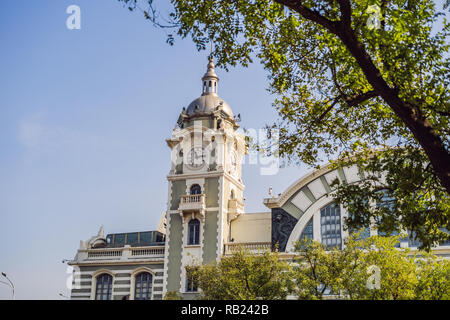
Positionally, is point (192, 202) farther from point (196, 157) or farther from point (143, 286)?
point (143, 286)

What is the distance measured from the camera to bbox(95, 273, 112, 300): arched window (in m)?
40.0

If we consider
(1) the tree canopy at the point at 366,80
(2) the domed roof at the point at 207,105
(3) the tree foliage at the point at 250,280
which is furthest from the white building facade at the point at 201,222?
(1) the tree canopy at the point at 366,80

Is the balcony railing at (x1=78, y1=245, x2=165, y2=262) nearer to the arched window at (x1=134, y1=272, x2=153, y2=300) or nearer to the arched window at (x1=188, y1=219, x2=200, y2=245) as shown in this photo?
the arched window at (x1=134, y1=272, x2=153, y2=300)

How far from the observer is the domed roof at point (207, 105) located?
4262 centimetres

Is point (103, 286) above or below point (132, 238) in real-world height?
below

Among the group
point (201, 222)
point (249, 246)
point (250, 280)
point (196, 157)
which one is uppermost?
point (196, 157)

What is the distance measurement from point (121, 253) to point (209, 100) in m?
14.6

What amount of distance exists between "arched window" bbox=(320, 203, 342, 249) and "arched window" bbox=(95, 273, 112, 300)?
17180 millimetres

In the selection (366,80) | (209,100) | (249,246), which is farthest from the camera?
(209,100)

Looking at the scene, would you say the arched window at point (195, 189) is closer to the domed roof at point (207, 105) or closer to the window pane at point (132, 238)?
the domed roof at point (207, 105)

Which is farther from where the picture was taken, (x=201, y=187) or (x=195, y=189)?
(x=195, y=189)

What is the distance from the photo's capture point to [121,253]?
40812 mm

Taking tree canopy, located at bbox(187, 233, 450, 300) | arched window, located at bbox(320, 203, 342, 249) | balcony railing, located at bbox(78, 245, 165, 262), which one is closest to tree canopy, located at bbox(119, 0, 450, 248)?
tree canopy, located at bbox(187, 233, 450, 300)

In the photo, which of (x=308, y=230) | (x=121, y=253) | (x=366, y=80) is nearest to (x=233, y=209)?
(x=308, y=230)
